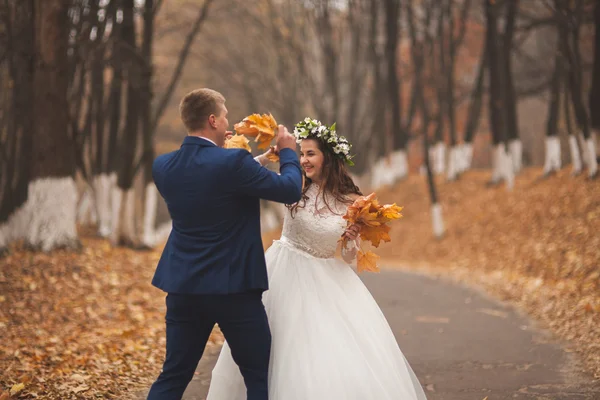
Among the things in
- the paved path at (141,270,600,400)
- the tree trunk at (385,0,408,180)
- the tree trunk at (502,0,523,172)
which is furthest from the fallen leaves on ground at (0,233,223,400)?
the tree trunk at (385,0,408,180)

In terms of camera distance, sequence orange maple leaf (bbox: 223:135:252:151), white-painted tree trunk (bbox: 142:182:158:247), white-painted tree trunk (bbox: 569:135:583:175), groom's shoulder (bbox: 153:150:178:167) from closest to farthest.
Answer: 1. groom's shoulder (bbox: 153:150:178:167)
2. orange maple leaf (bbox: 223:135:252:151)
3. white-painted tree trunk (bbox: 569:135:583:175)
4. white-painted tree trunk (bbox: 142:182:158:247)

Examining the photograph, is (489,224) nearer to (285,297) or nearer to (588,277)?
(588,277)

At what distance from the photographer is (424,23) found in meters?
29.4

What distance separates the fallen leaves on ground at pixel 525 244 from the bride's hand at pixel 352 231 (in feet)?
11.2

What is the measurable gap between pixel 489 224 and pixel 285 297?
17.9 meters

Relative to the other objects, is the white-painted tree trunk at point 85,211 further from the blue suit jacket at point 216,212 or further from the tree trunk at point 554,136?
the blue suit jacket at point 216,212

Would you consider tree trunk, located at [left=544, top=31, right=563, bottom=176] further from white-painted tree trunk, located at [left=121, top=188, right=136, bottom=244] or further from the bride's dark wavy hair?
the bride's dark wavy hair

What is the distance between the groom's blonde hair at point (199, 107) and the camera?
4484 millimetres

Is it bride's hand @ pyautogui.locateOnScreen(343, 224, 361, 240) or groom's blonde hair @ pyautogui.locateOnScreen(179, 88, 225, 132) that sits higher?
groom's blonde hair @ pyautogui.locateOnScreen(179, 88, 225, 132)

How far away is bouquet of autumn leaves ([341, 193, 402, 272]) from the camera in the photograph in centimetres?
527

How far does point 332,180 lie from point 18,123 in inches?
478

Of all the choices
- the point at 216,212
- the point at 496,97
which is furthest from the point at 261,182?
the point at 496,97

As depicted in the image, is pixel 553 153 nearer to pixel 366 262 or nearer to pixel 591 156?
pixel 591 156

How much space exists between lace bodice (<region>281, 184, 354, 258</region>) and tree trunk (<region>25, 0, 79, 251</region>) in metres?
8.79
